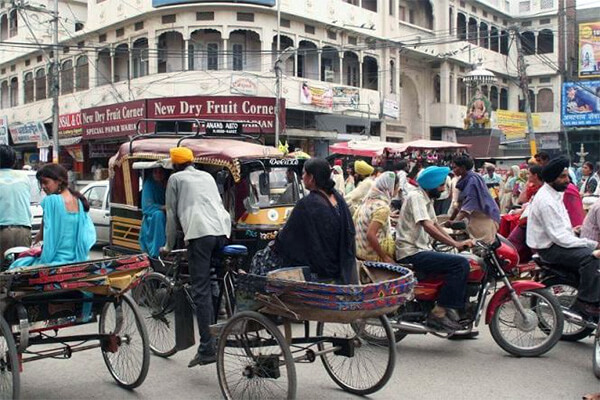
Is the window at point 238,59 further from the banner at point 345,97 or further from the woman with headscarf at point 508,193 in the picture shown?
the woman with headscarf at point 508,193

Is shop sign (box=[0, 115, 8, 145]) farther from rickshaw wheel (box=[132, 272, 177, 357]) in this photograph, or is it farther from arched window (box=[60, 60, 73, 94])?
rickshaw wheel (box=[132, 272, 177, 357])

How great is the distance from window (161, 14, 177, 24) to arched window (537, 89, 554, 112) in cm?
2910

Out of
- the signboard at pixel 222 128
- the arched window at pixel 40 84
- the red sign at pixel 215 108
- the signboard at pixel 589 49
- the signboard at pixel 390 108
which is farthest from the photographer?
the signboard at pixel 589 49

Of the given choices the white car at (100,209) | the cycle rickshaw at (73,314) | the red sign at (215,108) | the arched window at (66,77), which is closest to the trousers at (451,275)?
the cycle rickshaw at (73,314)

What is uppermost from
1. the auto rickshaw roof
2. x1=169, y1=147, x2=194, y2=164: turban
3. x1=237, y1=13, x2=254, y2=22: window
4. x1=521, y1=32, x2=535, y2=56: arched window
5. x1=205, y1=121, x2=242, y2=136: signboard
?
x1=521, y1=32, x2=535, y2=56: arched window

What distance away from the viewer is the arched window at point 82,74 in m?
31.0

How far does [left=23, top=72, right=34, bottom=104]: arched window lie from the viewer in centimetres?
3600

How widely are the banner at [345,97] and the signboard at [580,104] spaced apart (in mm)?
16607

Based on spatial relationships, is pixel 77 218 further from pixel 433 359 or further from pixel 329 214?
pixel 433 359

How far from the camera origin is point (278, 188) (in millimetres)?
8719

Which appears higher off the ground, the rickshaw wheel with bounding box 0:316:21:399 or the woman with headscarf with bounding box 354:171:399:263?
the woman with headscarf with bounding box 354:171:399:263

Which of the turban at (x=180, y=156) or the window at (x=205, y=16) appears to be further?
the window at (x=205, y=16)

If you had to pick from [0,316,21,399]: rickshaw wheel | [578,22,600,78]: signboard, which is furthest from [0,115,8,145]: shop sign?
[0,316,21,399]: rickshaw wheel

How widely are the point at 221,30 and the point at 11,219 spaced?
20.4 meters
